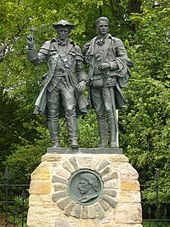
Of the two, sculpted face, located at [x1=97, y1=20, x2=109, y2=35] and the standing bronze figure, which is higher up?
sculpted face, located at [x1=97, y1=20, x2=109, y2=35]

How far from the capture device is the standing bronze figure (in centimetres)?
828

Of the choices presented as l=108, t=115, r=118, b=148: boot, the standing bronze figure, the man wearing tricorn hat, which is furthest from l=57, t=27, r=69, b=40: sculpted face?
l=108, t=115, r=118, b=148: boot

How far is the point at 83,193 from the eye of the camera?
794 centimetres

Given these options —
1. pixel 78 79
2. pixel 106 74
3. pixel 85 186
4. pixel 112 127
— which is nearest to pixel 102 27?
pixel 106 74

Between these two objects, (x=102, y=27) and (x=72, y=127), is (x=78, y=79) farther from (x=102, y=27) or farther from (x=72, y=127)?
(x=102, y=27)

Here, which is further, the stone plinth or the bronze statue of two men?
the bronze statue of two men

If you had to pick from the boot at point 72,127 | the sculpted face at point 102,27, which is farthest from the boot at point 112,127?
the sculpted face at point 102,27

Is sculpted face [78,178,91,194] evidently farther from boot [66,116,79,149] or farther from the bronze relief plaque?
boot [66,116,79,149]

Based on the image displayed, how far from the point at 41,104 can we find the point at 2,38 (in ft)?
38.7

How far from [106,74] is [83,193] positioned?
1.76 meters

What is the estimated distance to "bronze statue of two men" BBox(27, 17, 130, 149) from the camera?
27.0 feet

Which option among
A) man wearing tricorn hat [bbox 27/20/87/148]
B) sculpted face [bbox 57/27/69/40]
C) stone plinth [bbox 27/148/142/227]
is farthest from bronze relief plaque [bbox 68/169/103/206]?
sculpted face [bbox 57/27/69/40]

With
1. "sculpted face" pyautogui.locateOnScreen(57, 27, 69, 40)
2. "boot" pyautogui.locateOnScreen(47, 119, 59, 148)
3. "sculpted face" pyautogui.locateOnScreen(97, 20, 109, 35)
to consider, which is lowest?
"boot" pyautogui.locateOnScreen(47, 119, 59, 148)

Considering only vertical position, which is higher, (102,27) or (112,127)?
(102,27)
